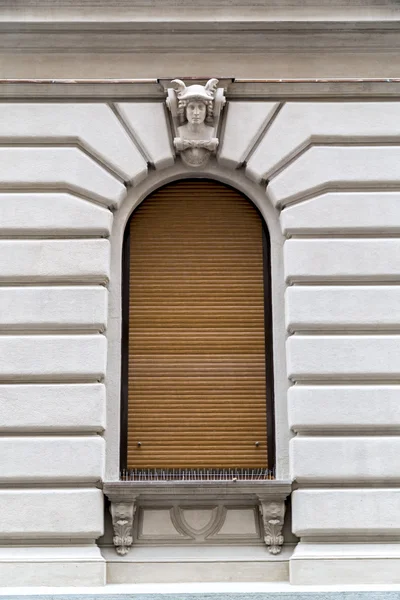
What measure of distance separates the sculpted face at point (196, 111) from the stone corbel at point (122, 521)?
5.11 m

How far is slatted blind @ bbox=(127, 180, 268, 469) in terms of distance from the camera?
45.2ft

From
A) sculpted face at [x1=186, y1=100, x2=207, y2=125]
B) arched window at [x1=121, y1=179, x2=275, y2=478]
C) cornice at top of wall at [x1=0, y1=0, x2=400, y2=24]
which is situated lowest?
arched window at [x1=121, y1=179, x2=275, y2=478]

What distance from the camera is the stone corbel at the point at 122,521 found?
13.1 meters

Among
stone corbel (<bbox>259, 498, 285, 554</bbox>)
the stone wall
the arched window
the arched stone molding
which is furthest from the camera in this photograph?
the arched window

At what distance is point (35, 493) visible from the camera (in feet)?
42.7

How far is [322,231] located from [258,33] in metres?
2.97

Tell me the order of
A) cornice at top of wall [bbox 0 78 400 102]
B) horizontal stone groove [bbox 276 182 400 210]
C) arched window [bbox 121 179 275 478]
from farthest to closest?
1. cornice at top of wall [bbox 0 78 400 102]
2. horizontal stone groove [bbox 276 182 400 210]
3. arched window [bbox 121 179 275 478]

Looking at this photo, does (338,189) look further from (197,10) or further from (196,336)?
(197,10)

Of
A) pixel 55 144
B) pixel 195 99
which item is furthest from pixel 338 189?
pixel 55 144

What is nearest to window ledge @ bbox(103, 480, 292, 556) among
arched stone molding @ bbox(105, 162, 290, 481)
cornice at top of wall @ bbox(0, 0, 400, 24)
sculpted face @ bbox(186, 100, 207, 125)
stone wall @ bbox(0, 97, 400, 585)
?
stone wall @ bbox(0, 97, 400, 585)

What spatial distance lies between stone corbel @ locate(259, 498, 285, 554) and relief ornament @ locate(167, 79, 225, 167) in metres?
4.69

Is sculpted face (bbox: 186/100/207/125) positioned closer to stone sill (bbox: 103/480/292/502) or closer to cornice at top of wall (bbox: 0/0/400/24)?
cornice at top of wall (bbox: 0/0/400/24)

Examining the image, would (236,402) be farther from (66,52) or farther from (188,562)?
(66,52)

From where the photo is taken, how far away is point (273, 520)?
1314 cm
